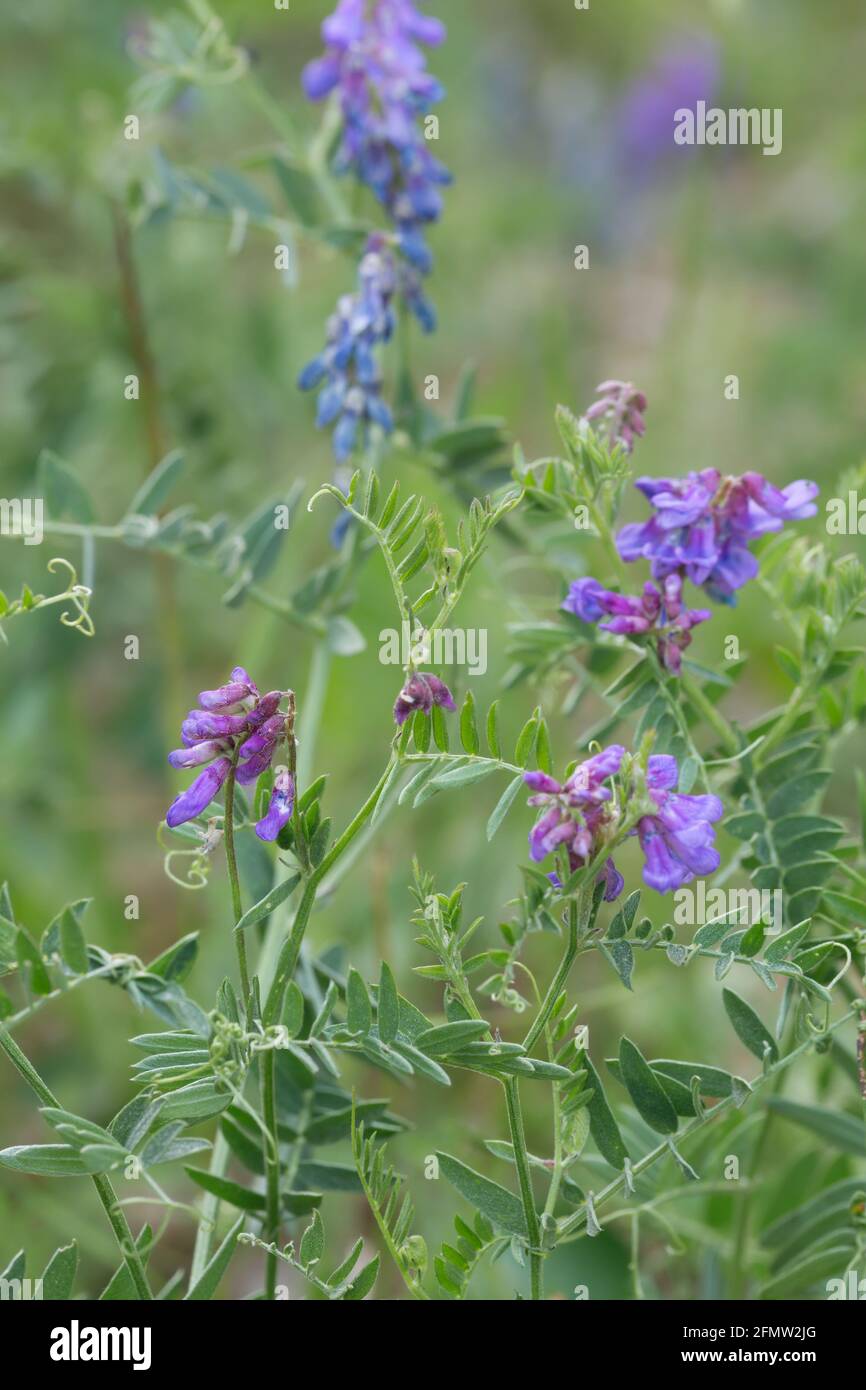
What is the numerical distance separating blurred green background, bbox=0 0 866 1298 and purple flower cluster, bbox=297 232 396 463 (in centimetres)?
23

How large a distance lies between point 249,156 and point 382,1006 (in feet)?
3.15

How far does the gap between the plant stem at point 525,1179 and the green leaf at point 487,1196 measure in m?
0.01

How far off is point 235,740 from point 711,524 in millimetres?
394

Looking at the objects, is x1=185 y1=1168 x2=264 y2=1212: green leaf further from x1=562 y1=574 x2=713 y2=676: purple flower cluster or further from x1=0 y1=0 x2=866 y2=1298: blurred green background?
x1=562 y1=574 x2=713 y2=676: purple flower cluster

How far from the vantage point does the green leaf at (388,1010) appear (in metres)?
0.91

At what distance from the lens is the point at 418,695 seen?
0.90 metres

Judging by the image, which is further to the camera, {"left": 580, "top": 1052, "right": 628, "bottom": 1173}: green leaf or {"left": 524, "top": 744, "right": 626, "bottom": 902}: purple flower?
{"left": 580, "top": 1052, "right": 628, "bottom": 1173}: green leaf

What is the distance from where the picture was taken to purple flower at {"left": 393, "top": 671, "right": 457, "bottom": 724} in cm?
90

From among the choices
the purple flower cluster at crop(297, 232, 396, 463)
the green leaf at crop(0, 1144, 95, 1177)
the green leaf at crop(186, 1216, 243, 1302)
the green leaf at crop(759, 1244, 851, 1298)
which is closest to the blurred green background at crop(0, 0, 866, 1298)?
the green leaf at crop(759, 1244, 851, 1298)

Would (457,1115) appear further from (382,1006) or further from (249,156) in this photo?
(249,156)

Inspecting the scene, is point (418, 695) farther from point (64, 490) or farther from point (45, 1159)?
point (64, 490)

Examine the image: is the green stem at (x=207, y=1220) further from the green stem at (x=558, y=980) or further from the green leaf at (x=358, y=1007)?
the green stem at (x=558, y=980)

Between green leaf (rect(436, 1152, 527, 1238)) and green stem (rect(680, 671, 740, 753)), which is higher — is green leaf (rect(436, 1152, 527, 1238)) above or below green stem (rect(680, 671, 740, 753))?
→ below
